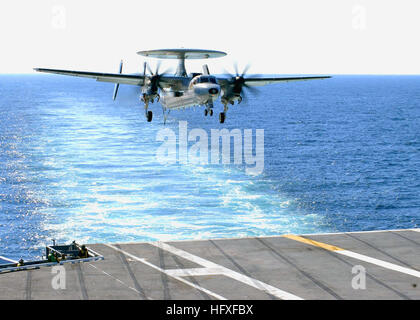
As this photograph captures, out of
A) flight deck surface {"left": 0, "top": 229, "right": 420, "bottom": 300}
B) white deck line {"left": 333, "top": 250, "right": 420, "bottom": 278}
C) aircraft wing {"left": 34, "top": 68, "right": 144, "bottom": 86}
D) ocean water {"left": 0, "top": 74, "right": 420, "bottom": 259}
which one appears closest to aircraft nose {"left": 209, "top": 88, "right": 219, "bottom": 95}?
ocean water {"left": 0, "top": 74, "right": 420, "bottom": 259}

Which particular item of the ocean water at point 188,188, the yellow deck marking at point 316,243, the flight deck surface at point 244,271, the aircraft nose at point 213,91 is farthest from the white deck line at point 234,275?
the ocean water at point 188,188

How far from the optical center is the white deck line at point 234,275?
98.3ft

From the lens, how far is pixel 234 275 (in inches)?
1305

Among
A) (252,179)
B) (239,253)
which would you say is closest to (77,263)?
(239,253)

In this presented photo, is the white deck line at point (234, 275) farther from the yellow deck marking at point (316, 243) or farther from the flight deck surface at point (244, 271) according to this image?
the yellow deck marking at point (316, 243)

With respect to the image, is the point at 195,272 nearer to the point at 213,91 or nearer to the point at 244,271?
the point at 244,271

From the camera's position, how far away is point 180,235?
66.8 meters

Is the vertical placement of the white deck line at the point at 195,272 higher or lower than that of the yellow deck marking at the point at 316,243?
higher

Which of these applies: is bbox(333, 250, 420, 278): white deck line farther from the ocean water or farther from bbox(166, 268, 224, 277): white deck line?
the ocean water

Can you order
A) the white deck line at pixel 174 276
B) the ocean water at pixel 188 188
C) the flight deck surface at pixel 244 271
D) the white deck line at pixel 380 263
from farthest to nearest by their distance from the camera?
the ocean water at pixel 188 188, the white deck line at pixel 380 263, the flight deck surface at pixel 244 271, the white deck line at pixel 174 276

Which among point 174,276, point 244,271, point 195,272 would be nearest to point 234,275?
point 244,271
